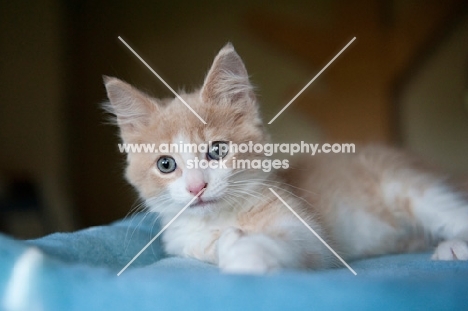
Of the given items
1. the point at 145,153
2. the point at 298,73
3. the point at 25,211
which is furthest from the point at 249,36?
the point at 25,211

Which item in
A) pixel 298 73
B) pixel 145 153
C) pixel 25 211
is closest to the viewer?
pixel 145 153

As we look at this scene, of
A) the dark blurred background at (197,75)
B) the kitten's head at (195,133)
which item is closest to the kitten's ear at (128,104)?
the kitten's head at (195,133)

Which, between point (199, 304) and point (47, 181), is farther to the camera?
point (47, 181)

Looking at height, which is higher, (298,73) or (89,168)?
(298,73)

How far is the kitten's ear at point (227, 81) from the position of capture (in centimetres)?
119

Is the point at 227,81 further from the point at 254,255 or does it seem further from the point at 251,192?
the point at 254,255

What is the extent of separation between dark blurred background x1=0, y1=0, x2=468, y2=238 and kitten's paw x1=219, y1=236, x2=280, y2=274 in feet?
2.52

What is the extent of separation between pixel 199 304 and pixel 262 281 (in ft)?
0.32

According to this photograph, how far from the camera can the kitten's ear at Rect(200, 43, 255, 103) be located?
1.19 m

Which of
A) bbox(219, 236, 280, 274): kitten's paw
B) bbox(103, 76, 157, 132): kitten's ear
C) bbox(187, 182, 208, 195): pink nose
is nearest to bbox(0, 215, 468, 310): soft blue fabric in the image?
bbox(219, 236, 280, 274): kitten's paw

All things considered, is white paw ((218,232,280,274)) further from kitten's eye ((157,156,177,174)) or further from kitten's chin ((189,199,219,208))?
kitten's eye ((157,156,177,174))

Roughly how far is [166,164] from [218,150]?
150mm

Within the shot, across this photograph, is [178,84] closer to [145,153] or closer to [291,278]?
[145,153]

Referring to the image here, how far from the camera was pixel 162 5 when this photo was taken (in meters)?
1.56
